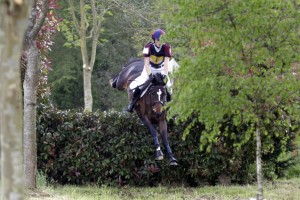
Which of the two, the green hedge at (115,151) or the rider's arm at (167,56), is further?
the green hedge at (115,151)

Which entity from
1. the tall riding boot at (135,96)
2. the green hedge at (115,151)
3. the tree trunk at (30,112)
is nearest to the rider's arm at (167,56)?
the tall riding boot at (135,96)

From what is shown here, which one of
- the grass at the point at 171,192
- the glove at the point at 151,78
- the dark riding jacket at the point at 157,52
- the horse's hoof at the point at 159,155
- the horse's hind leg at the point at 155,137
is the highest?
the dark riding jacket at the point at 157,52

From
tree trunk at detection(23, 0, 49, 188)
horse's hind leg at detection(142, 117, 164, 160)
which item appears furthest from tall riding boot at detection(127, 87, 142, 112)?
tree trunk at detection(23, 0, 49, 188)

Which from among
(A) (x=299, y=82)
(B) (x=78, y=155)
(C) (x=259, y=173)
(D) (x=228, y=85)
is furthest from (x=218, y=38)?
(B) (x=78, y=155)

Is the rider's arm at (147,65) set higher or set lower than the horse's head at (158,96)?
higher

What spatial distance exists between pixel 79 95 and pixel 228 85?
93.7 feet

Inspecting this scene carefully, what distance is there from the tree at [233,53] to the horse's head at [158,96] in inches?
127

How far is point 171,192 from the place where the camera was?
11445 millimetres

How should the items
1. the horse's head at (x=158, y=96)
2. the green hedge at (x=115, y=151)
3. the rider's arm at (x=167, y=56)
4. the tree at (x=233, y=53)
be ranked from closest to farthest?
the tree at (x=233, y=53), the horse's head at (x=158, y=96), the rider's arm at (x=167, y=56), the green hedge at (x=115, y=151)

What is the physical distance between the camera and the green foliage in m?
7.34

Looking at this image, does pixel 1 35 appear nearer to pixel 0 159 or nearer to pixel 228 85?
pixel 0 159

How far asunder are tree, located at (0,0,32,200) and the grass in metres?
6.08

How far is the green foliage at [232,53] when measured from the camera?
7.34 meters

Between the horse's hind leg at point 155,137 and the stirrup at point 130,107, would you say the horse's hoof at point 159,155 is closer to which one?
the horse's hind leg at point 155,137
